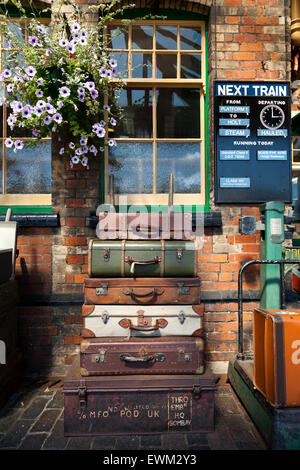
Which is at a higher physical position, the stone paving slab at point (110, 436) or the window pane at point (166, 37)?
the window pane at point (166, 37)

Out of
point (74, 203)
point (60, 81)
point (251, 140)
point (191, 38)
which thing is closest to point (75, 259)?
point (74, 203)

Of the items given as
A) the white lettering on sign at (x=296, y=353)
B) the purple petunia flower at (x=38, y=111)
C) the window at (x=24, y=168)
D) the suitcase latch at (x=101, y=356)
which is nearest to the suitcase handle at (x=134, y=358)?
the suitcase latch at (x=101, y=356)

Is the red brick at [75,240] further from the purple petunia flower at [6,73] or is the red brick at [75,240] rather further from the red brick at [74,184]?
the purple petunia flower at [6,73]

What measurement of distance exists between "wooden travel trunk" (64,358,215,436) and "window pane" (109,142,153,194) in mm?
1971

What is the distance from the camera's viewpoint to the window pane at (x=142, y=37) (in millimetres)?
3352

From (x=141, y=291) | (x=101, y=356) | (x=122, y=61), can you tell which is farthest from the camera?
(x=122, y=61)

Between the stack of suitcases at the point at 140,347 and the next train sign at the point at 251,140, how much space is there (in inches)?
47.8

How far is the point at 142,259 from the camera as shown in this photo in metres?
2.41

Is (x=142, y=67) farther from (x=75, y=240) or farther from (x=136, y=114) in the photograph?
(x=75, y=240)


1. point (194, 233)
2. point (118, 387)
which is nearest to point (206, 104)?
point (194, 233)

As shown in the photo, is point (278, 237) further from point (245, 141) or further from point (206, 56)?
point (206, 56)

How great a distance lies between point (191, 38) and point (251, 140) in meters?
1.34

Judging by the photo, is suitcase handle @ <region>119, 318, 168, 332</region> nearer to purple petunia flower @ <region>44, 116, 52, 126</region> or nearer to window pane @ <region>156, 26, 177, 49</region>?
purple petunia flower @ <region>44, 116, 52, 126</region>

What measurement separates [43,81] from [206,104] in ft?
5.63
